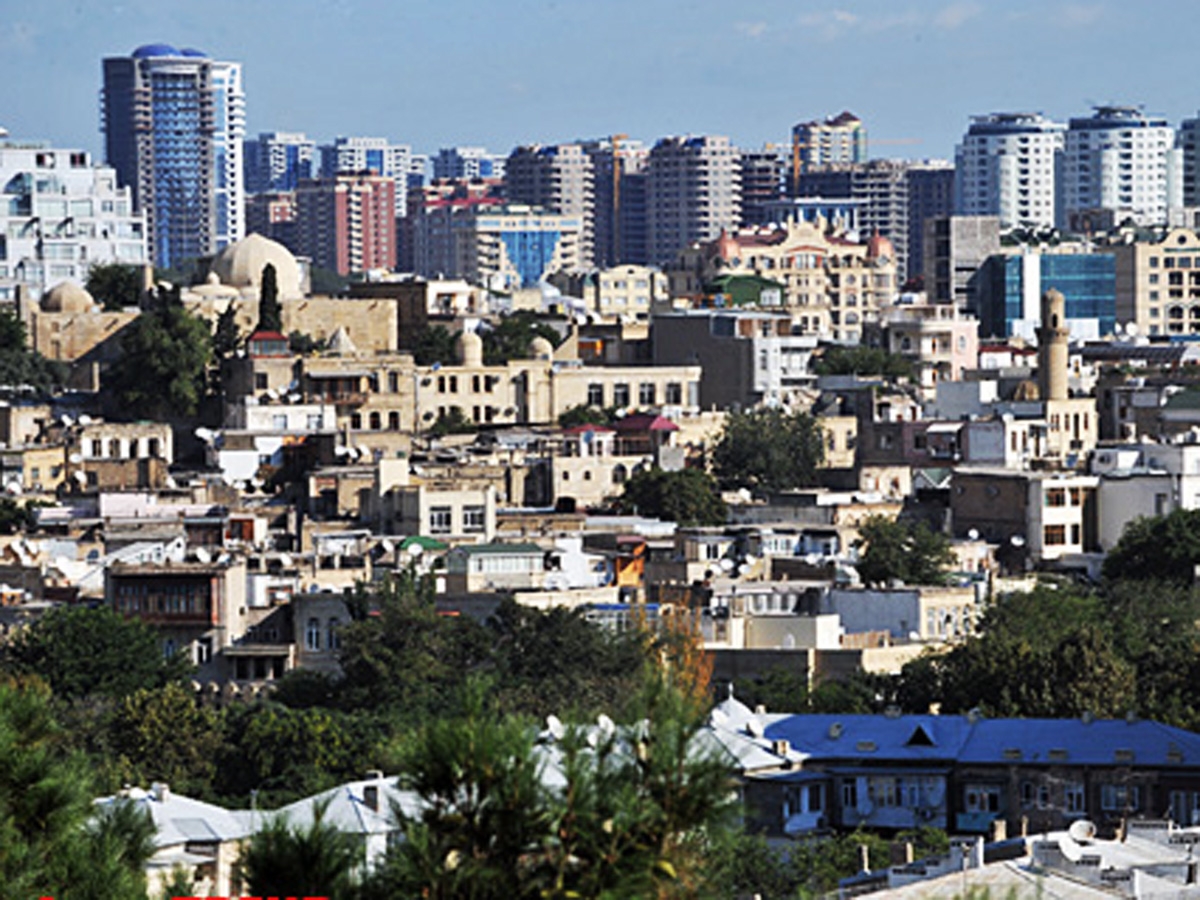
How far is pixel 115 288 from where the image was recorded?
199 feet

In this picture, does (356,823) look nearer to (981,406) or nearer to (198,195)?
(981,406)

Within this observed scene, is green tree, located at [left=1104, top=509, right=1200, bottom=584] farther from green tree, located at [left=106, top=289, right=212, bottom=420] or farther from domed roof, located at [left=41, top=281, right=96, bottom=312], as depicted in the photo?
domed roof, located at [left=41, top=281, right=96, bottom=312]

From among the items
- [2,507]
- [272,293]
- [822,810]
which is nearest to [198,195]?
[272,293]

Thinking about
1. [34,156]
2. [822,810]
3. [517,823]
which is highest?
[34,156]

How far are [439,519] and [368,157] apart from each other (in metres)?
141

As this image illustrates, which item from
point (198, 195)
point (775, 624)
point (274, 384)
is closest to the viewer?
point (775, 624)

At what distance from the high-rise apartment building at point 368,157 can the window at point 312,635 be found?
5596 inches

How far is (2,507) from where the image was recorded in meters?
42.7

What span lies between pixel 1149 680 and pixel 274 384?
22.2 m

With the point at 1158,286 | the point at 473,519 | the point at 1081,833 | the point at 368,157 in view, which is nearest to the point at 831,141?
the point at 368,157

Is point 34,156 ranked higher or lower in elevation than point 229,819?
higher

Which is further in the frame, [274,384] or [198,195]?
[198,195]

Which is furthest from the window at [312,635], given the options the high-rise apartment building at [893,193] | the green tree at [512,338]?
the high-rise apartment building at [893,193]

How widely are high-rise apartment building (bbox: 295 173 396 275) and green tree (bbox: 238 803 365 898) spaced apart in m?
124
